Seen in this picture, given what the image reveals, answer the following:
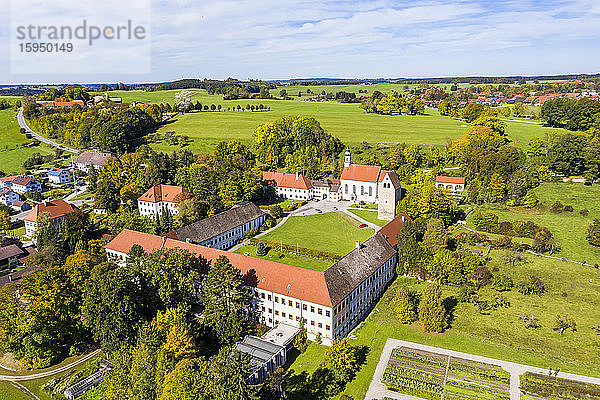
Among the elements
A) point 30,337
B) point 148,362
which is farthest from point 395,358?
point 30,337

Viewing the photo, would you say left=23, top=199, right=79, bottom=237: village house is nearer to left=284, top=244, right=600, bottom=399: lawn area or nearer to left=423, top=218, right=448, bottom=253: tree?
left=284, top=244, right=600, bottom=399: lawn area

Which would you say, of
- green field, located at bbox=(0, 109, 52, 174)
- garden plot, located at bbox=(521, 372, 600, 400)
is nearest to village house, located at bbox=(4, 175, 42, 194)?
green field, located at bbox=(0, 109, 52, 174)

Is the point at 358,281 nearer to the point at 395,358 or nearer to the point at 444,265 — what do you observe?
the point at 395,358

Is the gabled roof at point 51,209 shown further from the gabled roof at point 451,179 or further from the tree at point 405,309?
the gabled roof at point 451,179

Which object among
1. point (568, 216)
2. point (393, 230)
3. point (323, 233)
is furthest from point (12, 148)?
point (568, 216)

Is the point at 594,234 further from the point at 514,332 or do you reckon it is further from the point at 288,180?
the point at 288,180

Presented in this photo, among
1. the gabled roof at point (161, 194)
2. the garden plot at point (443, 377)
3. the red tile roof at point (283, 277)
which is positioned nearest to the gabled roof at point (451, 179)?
the gabled roof at point (161, 194)

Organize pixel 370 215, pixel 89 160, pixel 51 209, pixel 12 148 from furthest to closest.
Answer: pixel 12 148 < pixel 89 160 < pixel 370 215 < pixel 51 209
